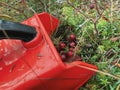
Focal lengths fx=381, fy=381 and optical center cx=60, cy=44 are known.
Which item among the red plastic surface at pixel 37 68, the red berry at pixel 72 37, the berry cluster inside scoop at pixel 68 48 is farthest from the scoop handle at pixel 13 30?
the red berry at pixel 72 37

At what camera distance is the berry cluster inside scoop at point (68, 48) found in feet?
6.36

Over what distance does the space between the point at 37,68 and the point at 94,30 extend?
1.70 ft

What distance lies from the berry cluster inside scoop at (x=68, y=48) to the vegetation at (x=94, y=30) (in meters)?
0.03

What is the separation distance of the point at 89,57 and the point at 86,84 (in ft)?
0.54

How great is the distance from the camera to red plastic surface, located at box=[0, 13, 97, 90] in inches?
66.7

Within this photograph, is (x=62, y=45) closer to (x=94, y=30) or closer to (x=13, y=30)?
(x=94, y=30)

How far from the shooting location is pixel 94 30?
2.11 meters

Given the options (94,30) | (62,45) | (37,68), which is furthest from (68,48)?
(37,68)

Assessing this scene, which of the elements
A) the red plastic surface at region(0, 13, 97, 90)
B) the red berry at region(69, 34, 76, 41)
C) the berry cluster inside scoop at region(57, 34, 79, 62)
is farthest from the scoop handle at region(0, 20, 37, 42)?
the red berry at region(69, 34, 76, 41)

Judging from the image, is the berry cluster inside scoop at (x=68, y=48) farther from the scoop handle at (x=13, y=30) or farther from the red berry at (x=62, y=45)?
the scoop handle at (x=13, y=30)

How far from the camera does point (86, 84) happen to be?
75.8 inches

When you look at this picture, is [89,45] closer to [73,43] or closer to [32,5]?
[73,43]

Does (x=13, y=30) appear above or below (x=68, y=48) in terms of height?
above

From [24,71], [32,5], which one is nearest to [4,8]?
[32,5]
